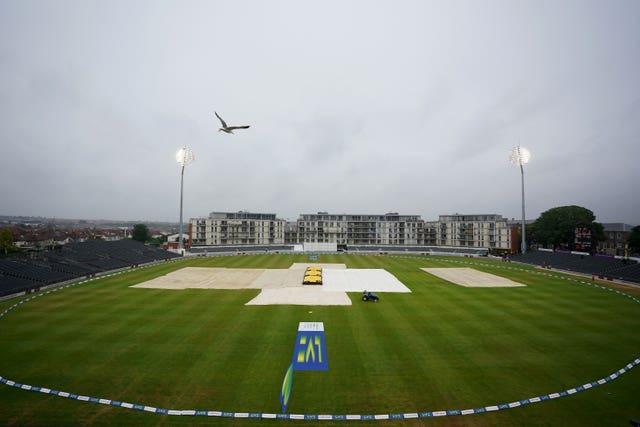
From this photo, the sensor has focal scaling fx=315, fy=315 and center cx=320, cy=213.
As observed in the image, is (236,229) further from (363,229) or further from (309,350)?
(309,350)

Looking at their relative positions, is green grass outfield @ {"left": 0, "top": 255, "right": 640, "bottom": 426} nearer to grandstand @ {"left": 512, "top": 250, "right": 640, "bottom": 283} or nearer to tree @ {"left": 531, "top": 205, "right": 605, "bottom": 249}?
grandstand @ {"left": 512, "top": 250, "right": 640, "bottom": 283}

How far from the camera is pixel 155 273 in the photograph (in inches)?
1818

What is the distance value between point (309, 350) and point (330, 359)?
1.53 metres

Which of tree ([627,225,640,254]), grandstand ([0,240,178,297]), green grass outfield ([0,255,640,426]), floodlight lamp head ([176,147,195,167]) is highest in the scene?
floodlight lamp head ([176,147,195,167])

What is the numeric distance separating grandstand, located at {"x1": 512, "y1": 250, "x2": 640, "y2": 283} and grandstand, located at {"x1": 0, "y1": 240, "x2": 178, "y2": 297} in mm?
72336

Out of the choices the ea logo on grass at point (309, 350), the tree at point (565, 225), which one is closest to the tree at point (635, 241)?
the tree at point (565, 225)

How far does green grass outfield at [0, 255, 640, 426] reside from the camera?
39.3 feet

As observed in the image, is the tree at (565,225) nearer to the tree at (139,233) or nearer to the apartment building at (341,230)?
the apartment building at (341,230)

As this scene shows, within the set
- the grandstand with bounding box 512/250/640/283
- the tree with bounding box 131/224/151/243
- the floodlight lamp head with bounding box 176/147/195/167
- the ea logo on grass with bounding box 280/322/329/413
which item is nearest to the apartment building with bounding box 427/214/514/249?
the grandstand with bounding box 512/250/640/283

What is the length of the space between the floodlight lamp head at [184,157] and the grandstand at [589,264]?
73868 mm

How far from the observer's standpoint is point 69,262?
4650 cm

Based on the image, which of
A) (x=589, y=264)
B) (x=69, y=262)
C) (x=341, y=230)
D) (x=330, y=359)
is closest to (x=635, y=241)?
(x=589, y=264)

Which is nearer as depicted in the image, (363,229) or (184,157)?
(184,157)

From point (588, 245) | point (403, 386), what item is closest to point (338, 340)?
point (403, 386)
